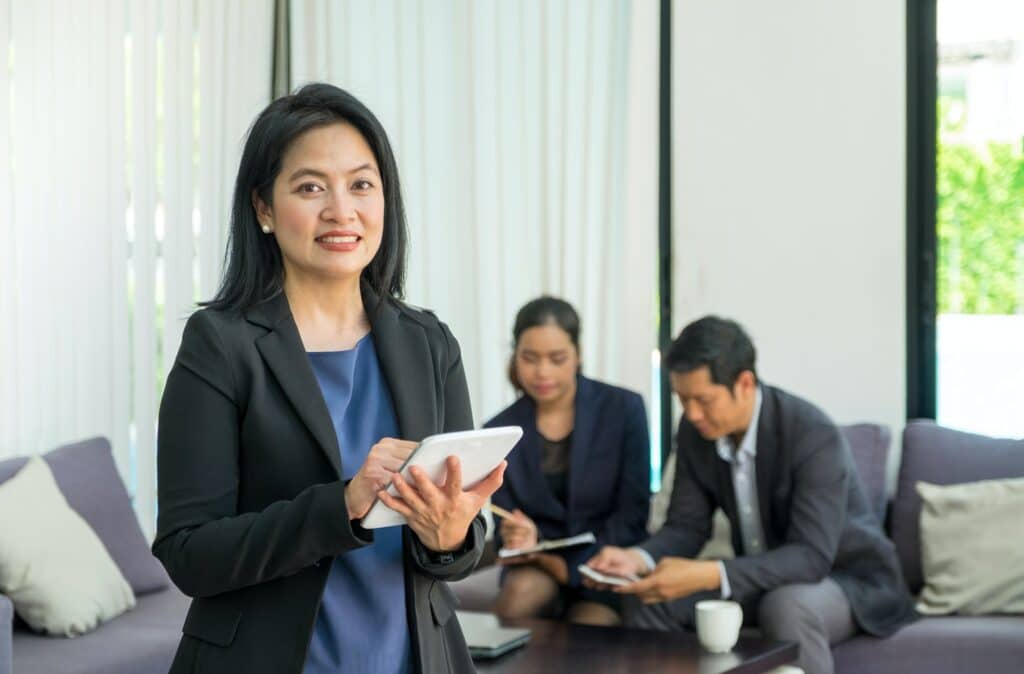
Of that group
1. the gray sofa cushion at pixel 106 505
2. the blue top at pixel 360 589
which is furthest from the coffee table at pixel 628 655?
the blue top at pixel 360 589

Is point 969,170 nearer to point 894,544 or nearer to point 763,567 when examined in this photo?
point 894,544

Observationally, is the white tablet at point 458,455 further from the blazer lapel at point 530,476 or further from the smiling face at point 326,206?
the blazer lapel at point 530,476

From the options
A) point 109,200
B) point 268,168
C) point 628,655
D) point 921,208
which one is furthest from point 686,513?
point 268,168

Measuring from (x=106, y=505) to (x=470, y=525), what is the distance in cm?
270

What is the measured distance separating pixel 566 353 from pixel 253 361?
8.36 ft

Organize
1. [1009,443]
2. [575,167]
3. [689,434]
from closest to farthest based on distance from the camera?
[689,434] < [1009,443] < [575,167]

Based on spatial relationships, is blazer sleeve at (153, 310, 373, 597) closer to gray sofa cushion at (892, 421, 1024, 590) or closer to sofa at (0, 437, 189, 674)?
sofa at (0, 437, 189, 674)

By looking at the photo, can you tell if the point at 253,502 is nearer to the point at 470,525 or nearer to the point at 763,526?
the point at 470,525

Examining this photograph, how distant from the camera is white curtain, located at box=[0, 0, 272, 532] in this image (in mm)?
4070

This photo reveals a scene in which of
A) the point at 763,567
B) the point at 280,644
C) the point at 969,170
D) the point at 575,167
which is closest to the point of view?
the point at 280,644

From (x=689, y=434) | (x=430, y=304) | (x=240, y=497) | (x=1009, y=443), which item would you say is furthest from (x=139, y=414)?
(x=240, y=497)

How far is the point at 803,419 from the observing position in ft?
11.5

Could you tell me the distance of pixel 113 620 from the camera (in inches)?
141

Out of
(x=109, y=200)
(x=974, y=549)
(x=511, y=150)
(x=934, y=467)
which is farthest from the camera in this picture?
(x=511, y=150)
